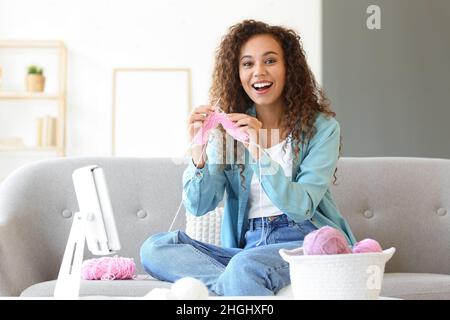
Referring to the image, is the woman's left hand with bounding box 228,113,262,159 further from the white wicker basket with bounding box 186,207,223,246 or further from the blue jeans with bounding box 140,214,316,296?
the white wicker basket with bounding box 186,207,223,246

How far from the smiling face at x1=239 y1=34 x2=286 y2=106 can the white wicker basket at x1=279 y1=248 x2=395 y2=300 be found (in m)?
0.76

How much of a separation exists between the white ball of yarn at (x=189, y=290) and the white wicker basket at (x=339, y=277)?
4.7 inches

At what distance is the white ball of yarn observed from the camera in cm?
52

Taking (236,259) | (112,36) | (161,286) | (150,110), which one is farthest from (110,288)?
(112,36)

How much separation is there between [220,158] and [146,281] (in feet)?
0.91

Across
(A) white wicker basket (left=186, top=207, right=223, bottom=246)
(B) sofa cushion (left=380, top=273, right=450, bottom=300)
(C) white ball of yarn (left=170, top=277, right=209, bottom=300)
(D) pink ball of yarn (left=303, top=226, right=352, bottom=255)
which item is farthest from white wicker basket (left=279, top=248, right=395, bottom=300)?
(A) white wicker basket (left=186, top=207, right=223, bottom=246)

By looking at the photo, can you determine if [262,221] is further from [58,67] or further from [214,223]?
[58,67]

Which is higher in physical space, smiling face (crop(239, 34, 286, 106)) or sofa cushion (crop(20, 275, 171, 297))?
smiling face (crop(239, 34, 286, 106))

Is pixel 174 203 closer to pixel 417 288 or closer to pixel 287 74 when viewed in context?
pixel 287 74

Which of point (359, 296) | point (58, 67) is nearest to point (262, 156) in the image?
point (359, 296)

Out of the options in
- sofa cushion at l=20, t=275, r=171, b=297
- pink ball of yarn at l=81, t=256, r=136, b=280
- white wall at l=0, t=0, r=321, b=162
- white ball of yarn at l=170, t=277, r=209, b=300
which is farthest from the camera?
white wall at l=0, t=0, r=321, b=162

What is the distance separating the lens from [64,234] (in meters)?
1.58

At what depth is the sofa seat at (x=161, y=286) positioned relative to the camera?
1233 millimetres

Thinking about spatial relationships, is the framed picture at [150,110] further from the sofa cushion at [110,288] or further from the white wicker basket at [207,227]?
the sofa cushion at [110,288]
